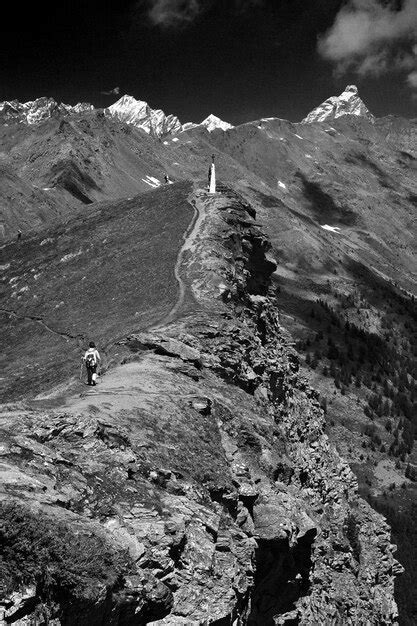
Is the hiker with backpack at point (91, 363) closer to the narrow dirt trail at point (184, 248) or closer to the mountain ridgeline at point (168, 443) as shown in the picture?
the mountain ridgeline at point (168, 443)

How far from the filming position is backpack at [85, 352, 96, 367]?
26539mm

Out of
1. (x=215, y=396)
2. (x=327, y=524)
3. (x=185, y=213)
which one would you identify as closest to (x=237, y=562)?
(x=215, y=396)

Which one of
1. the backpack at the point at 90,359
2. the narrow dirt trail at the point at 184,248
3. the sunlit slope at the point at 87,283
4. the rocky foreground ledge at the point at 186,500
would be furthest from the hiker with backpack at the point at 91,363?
the narrow dirt trail at the point at 184,248

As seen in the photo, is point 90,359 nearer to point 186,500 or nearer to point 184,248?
point 186,500

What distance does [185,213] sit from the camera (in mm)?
63625

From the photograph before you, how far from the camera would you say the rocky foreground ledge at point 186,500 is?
12.5m

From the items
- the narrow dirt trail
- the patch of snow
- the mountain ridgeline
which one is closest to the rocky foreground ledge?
the mountain ridgeline

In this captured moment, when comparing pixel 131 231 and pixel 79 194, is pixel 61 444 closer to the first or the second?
pixel 131 231

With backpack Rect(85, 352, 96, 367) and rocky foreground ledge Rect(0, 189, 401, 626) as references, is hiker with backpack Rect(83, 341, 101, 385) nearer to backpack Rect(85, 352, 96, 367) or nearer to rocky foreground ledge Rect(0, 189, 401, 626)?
backpack Rect(85, 352, 96, 367)

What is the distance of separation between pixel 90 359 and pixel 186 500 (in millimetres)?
10010

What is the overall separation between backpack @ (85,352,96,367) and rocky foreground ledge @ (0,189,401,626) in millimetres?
1187

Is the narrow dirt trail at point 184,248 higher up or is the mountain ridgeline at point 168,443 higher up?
the narrow dirt trail at point 184,248

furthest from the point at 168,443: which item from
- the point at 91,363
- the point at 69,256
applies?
the point at 69,256

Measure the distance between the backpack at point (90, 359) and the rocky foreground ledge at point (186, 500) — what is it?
119 centimetres
